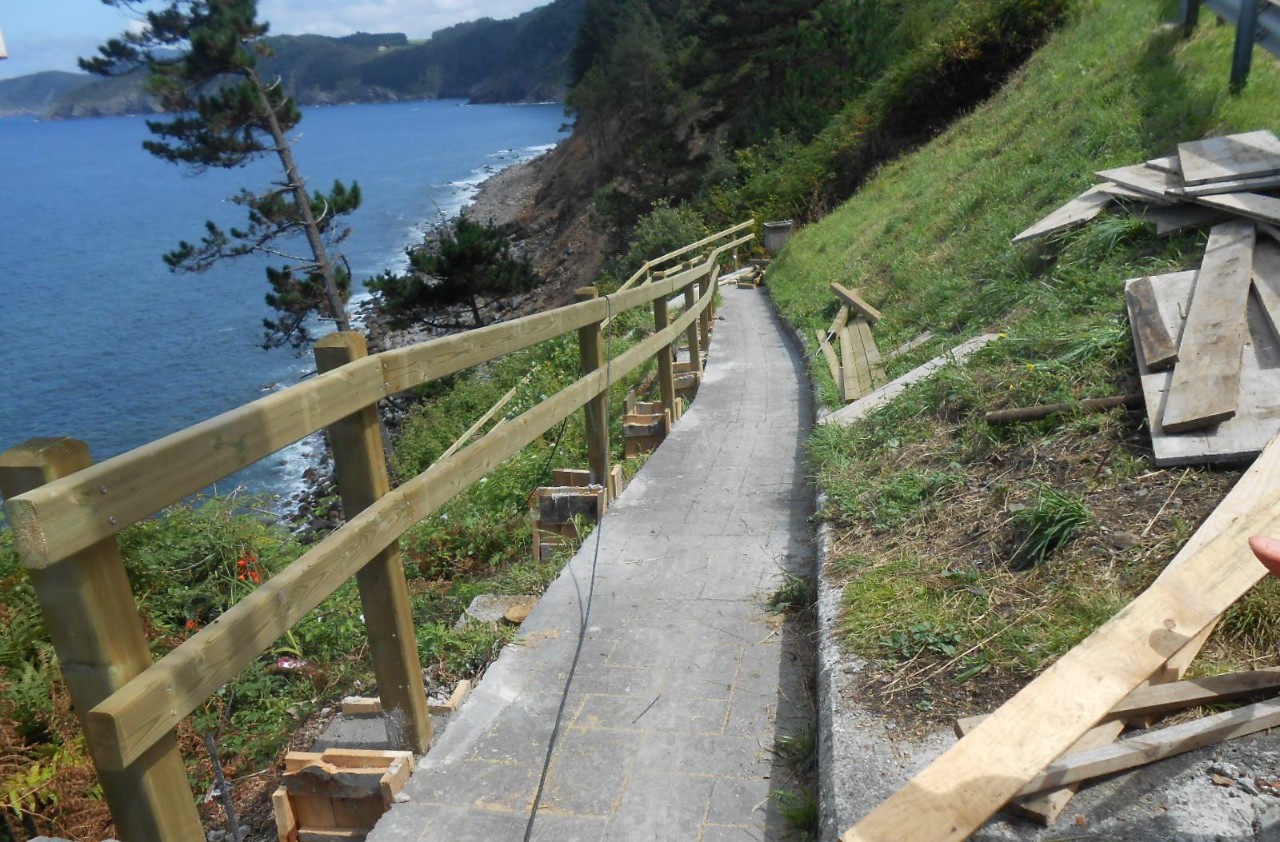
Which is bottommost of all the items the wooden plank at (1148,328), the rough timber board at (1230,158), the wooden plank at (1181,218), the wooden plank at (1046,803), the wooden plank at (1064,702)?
the wooden plank at (1046,803)

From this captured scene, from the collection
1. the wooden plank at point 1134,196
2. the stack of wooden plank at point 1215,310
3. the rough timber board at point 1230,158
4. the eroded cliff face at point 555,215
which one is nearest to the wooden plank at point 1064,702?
the stack of wooden plank at point 1215,310

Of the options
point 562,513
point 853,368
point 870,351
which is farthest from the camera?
point 870,351

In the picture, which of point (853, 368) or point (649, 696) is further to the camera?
point (853, 368)

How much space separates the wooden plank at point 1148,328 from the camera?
4.13 m

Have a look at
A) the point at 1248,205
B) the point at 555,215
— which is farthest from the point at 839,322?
the point at 555,215

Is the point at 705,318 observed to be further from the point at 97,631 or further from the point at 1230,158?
the point at 97,631

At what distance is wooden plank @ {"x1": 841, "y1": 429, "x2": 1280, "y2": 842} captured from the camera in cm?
199

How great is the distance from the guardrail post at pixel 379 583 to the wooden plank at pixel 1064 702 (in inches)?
63.5

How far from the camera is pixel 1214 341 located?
13.3 ft

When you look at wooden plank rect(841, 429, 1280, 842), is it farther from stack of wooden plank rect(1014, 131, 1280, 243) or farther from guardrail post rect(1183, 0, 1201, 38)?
guardrail post rect(1183, 0, 1201, 38)

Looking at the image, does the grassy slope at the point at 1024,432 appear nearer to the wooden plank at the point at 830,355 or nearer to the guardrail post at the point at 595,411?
the wooden plank at the point at 830,355

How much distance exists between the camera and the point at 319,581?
2.51 m

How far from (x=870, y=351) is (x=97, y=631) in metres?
7.08

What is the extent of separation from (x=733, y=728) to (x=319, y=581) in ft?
5.02
